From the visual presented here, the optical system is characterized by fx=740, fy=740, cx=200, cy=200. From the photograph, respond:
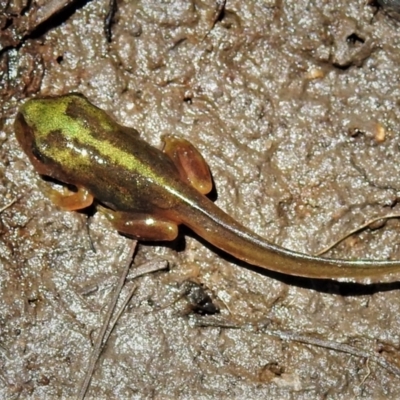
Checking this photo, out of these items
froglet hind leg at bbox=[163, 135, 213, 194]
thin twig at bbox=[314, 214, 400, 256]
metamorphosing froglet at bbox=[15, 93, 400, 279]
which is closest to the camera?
metamorphosing froglet at bbox=[15, 93, 400, 279]

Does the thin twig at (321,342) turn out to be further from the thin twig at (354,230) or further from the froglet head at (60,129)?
the froglet head at (60,129)

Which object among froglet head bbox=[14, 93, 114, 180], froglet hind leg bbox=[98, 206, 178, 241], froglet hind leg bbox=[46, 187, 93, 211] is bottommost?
froglet hind leg bbox=[98, 206, 178, 241]

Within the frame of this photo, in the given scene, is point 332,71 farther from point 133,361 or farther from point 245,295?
point 133,361

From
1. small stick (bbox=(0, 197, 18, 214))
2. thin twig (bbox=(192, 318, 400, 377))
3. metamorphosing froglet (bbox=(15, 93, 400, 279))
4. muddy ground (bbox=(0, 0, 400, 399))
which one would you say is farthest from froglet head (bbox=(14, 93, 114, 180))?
thin twig (bbox=(192, 318, 400, 377))

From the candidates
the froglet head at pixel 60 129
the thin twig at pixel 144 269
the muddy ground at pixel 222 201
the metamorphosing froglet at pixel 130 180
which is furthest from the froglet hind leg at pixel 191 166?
the thin twig at pixel 144 269

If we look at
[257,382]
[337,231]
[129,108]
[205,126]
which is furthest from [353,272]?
[129,108]

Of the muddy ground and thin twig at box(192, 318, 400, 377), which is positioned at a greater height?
the muddy ground

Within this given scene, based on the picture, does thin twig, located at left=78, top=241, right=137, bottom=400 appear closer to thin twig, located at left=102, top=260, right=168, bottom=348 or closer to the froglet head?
thin twig, located at left=102, top=260, right=168, bottom=348

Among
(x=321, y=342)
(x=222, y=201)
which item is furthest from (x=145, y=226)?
(x=321, y=342)
